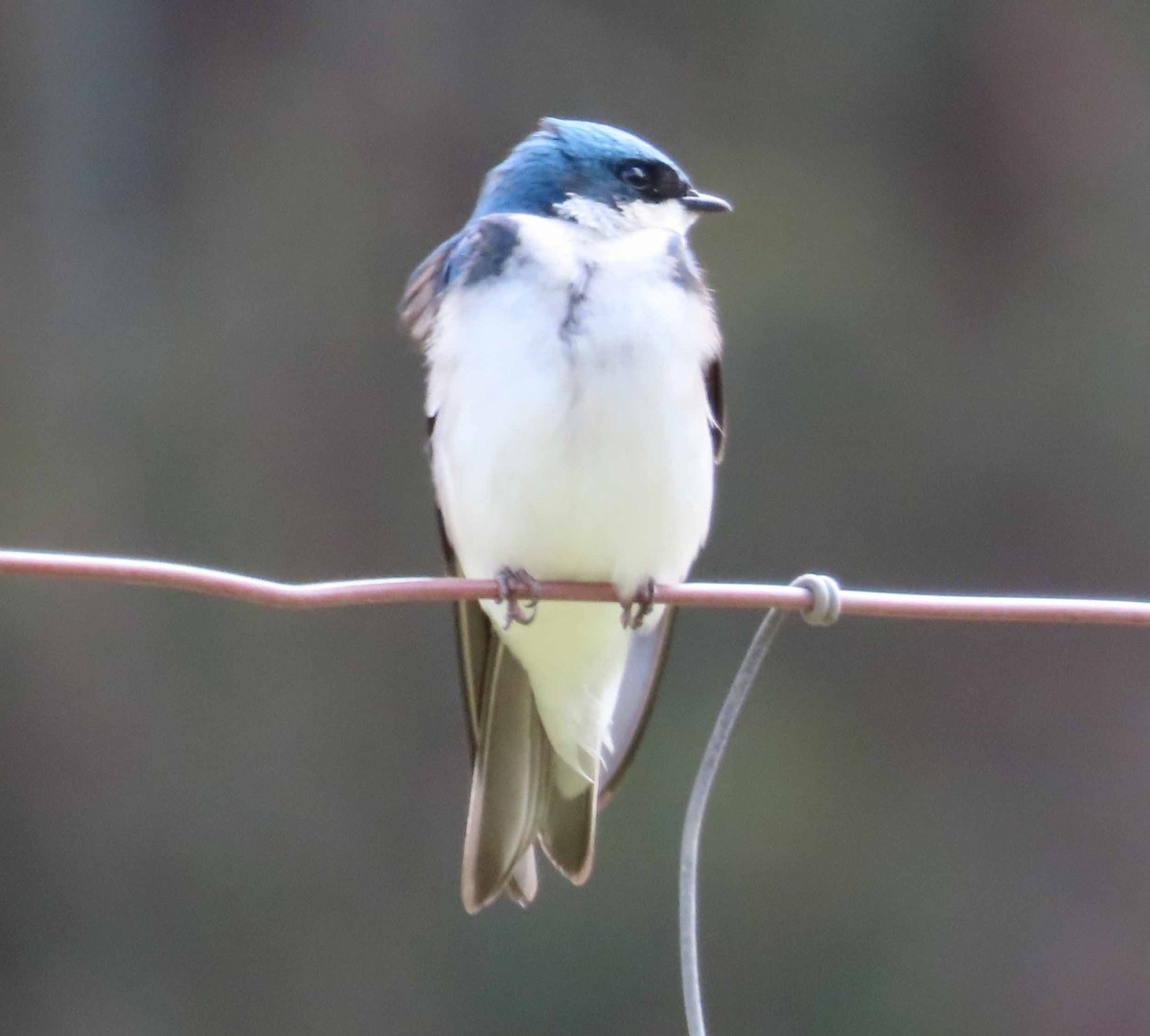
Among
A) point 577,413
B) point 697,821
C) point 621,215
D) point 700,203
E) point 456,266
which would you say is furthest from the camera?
point 700,203

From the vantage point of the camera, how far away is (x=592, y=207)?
2.17m

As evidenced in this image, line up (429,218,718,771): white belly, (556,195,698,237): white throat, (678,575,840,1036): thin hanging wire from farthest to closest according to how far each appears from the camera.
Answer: (556,195,698,237): white throat → (429,218,718,771): white belly → (678,575,840,1036): thin hanging wire

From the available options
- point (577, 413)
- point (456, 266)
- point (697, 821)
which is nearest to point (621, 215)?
point (456, 266)

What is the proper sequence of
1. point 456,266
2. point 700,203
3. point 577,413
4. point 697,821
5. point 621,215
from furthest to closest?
point 700,203
point 621,215
point 456,266
point 577,413
point 697,821

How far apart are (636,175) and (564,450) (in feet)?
1.43

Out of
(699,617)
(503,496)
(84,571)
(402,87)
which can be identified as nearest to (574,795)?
(503,496)

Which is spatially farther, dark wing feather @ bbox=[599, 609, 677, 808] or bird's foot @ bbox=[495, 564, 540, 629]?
dark wing feather @ bbox=[599, 609, 677, 808]

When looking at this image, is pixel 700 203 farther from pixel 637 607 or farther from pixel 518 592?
pixel 518 592

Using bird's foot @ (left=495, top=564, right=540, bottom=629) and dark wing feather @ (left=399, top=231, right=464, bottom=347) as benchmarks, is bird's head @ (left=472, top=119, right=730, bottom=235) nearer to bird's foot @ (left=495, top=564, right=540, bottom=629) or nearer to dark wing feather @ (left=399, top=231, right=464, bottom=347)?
dark wing feather @ (left=399, top=231, right=464, bottom=347)

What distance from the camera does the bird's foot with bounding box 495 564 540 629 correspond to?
1.73 m

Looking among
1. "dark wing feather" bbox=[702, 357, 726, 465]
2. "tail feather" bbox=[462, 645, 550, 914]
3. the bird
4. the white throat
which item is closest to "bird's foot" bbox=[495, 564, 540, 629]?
the bird

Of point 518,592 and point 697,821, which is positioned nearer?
point 697,821

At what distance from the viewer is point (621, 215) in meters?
2.18

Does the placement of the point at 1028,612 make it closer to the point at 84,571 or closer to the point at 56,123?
the point at 84,571
